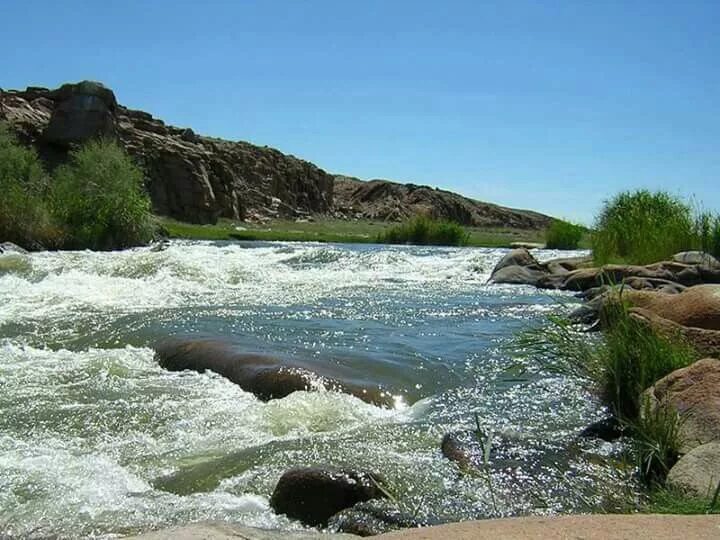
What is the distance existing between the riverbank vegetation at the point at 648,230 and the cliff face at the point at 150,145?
29383 millimetres

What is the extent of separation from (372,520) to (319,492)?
0.46 m

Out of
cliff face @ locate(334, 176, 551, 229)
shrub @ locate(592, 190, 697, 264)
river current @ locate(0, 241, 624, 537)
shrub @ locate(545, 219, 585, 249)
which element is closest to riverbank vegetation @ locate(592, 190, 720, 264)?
shrub @ locate(592, 190, 697, 264)

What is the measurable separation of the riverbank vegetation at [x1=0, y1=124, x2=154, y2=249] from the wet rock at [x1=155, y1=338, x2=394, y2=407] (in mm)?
15857

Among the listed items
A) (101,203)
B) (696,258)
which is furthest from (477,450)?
(101,203)

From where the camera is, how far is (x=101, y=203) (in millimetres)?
26484

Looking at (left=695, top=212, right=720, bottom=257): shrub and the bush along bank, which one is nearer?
the bush along bank

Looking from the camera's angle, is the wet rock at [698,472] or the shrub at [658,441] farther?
the shrub at [658,441]

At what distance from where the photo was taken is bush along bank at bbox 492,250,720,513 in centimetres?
430

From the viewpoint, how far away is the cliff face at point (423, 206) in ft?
320

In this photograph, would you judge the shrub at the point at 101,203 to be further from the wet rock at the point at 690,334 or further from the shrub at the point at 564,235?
the wet rock at the point at 690,334

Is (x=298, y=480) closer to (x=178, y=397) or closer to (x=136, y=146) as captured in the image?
(x=178, y=397)

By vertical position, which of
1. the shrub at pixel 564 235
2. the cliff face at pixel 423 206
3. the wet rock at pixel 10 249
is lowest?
the wet rock at pixel 10 249

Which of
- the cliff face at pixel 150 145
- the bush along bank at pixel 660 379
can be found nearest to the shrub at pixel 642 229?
the bush along bank at pixel 660 379

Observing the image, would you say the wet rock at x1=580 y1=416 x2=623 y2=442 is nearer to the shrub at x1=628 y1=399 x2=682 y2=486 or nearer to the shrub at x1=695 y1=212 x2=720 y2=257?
the shrub at x1=628 y1=399 x2=682 y2=486
